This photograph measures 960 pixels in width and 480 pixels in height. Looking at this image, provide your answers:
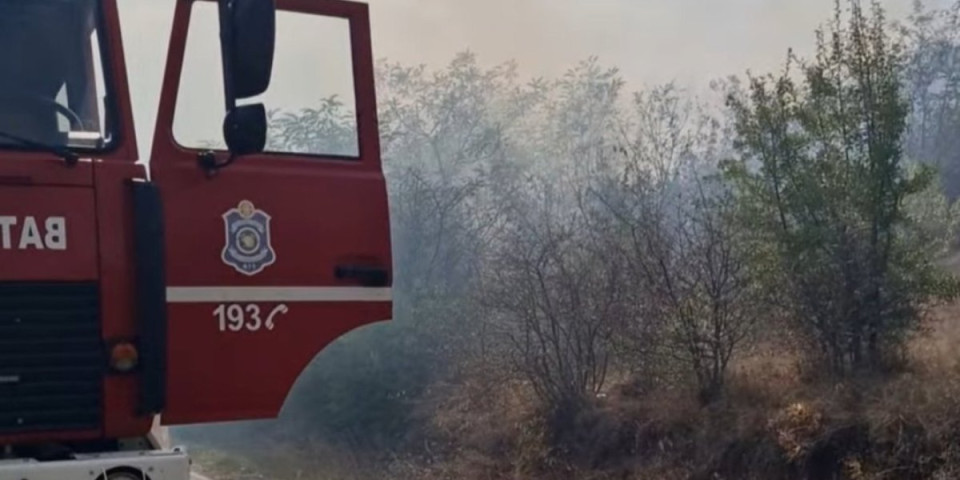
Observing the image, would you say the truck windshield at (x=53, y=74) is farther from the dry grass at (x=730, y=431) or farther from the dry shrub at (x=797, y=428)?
the dry shrub at (x=797, y=428)

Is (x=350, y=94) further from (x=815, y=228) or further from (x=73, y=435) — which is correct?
(x=815, y=228)

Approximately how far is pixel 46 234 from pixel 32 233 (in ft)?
0.14

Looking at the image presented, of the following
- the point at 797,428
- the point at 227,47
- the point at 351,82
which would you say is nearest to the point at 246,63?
the point at 227,47

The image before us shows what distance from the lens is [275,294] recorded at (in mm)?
3988

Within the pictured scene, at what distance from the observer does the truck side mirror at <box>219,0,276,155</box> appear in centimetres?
362

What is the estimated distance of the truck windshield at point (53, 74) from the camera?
3.70 meters

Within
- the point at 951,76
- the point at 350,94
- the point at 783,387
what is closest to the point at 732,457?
the point at 783,387

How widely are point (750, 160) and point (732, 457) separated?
3109 millimetres

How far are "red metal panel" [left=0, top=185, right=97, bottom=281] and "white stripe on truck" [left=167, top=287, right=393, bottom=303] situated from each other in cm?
33

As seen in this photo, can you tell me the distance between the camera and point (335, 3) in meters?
4.22

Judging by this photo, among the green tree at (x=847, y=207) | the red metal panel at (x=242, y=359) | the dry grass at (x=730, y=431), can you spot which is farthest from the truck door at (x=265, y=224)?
the green tree at (x=847, y=207)

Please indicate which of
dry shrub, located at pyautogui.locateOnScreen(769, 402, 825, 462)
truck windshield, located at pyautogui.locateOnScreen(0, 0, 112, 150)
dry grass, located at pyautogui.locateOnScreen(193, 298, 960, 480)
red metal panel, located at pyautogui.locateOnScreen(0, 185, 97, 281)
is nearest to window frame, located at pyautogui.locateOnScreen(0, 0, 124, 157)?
truck windshield, located at pyautogui.locateOnScreen(0, 0, 112, 150)

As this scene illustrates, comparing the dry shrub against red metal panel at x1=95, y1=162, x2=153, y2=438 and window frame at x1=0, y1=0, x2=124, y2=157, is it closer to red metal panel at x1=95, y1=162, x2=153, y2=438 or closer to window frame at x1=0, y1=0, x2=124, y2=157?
red metal panel at x1=95, y1=162, x2=153, y2=438

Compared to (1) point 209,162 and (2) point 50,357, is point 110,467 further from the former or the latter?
(1) point 209,162
